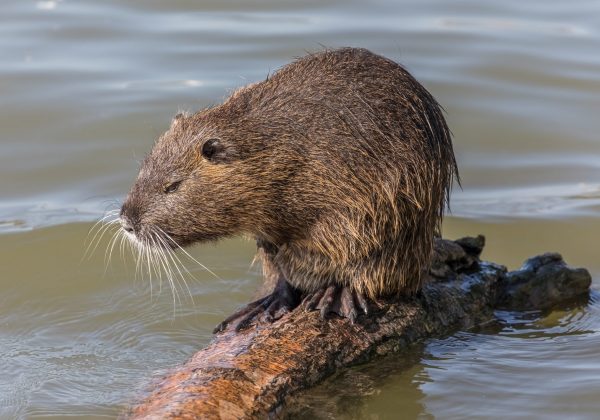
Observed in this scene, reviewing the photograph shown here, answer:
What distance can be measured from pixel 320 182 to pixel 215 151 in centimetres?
52

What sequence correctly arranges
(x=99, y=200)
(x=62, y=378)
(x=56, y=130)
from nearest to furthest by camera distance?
(x=62, y=378), (x=99, y=200), (x=56, y=130)

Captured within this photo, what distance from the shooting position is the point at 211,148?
5.66 meters

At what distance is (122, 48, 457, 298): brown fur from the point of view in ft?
18.2

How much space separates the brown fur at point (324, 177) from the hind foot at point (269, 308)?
7 centimetres

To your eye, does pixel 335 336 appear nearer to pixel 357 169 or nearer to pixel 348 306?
pixel 348 306

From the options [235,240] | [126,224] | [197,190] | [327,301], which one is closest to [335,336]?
[327,301]

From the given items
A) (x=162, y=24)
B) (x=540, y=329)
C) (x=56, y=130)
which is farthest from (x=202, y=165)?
(x=162, y=24)

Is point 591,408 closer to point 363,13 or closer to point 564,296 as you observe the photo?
point 564,296

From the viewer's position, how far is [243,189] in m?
5.67

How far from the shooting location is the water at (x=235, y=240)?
5.68 meters

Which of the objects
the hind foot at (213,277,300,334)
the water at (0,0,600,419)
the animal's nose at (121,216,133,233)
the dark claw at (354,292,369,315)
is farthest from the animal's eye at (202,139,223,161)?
the water at (0,0,600,419)

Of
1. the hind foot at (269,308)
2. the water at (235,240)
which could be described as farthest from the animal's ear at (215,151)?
the water at (235,240)

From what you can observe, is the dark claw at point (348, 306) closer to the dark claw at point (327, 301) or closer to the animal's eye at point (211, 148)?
the dark claw at point (327, 301)

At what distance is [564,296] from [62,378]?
8.62 ft
